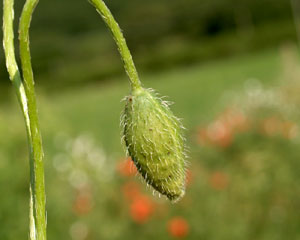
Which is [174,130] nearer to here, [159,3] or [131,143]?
[131,143]

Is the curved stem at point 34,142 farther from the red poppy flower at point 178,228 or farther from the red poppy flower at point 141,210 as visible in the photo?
the red poppy flower at point 141,210

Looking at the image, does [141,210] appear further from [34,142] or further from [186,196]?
[34,142]

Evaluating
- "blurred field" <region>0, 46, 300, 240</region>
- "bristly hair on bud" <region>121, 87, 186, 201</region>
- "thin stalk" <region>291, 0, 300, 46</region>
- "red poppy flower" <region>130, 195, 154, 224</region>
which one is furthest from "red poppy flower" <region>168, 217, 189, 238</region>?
"thin stalk" <region>291, 0, 300, 46</region>

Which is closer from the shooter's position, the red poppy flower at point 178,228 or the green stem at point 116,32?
the green stem at point 116,32

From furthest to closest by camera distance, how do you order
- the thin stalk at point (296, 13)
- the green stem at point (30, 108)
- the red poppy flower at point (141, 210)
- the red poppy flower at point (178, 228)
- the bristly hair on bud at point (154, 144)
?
the thin stalk at point (296, 13) < the red poppy flower at point (141, 210) < the red poppy flower at point (178, 228) < the bristly hair on bud at point (154, 144) < the green stem at point (30, 108)

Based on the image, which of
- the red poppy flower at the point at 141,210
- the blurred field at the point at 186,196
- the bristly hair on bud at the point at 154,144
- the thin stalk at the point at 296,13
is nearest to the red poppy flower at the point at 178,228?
the blurred field at the point at 186,196
